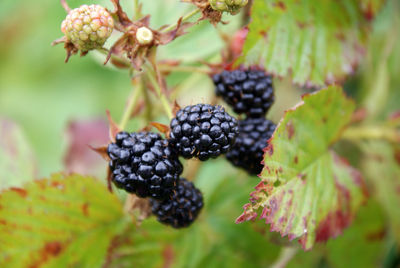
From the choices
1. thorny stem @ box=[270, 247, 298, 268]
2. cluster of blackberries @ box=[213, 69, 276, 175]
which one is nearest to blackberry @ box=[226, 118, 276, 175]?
cluster of blackberries @ box=[213, 69, 276, 175]

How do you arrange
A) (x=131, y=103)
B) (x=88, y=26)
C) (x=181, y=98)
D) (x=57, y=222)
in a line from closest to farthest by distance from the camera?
(x=88, y=26) < (x=131, y=103) < (x=57, y=222) < (x=181, y=98)

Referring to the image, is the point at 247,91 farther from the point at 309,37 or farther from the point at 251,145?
the point at 309,37

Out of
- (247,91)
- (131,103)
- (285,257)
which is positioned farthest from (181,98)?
(285,257)

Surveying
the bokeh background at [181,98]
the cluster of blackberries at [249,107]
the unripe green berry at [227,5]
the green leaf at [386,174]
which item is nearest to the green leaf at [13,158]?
the bokeh background at [181,98]

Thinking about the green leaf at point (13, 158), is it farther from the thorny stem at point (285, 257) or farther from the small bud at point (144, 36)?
the thorny stem at point (285, 257)

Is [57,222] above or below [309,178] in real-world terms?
below

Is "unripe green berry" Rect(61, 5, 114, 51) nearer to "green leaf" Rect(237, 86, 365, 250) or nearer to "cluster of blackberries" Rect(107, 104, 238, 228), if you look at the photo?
"cluster of blackberries" Rect(107, 104, 238, 228)
